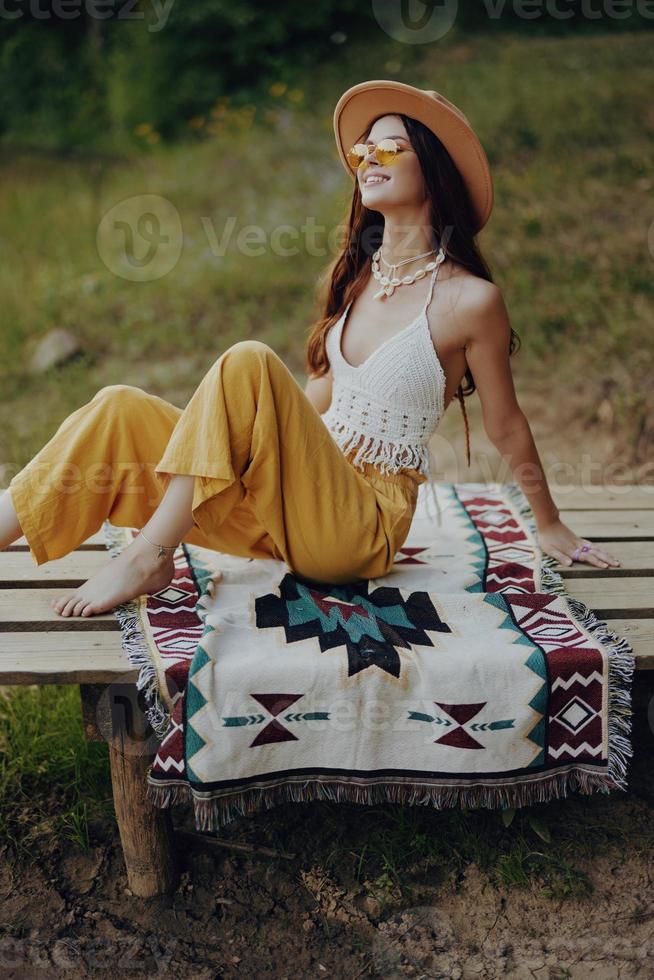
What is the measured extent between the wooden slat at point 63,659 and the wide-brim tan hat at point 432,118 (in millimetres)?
1367

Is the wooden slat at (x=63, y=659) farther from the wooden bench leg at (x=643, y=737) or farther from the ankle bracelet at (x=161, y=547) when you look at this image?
the wooden bench leg at (x=643, y=737)

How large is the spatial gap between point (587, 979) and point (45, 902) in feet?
3.75

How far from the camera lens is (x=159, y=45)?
6961 millimetres

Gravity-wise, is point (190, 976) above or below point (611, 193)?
below

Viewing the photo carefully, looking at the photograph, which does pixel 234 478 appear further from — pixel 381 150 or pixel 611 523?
pixel 611 523

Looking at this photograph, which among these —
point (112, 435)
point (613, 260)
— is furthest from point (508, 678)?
point (613, 260)

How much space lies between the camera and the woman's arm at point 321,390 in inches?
102

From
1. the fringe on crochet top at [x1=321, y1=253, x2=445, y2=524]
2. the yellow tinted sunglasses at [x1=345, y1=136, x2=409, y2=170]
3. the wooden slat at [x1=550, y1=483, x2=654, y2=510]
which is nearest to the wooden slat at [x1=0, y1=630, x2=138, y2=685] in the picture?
the fringe on crochet top at [x1=321, y1=253, x2=445, y2=524]

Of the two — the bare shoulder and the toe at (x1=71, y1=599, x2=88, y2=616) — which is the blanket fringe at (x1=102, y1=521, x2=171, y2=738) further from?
the bare shoulder

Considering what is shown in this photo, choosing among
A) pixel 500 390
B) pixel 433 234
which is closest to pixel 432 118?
pixel 433 234

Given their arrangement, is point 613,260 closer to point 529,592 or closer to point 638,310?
point 638,310

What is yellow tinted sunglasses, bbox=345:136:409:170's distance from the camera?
223 cm

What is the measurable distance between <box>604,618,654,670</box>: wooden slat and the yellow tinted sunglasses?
122 centimetres

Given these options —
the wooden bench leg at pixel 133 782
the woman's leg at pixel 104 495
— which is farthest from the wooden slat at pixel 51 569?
the wooden bench leg at pixel 133 782
